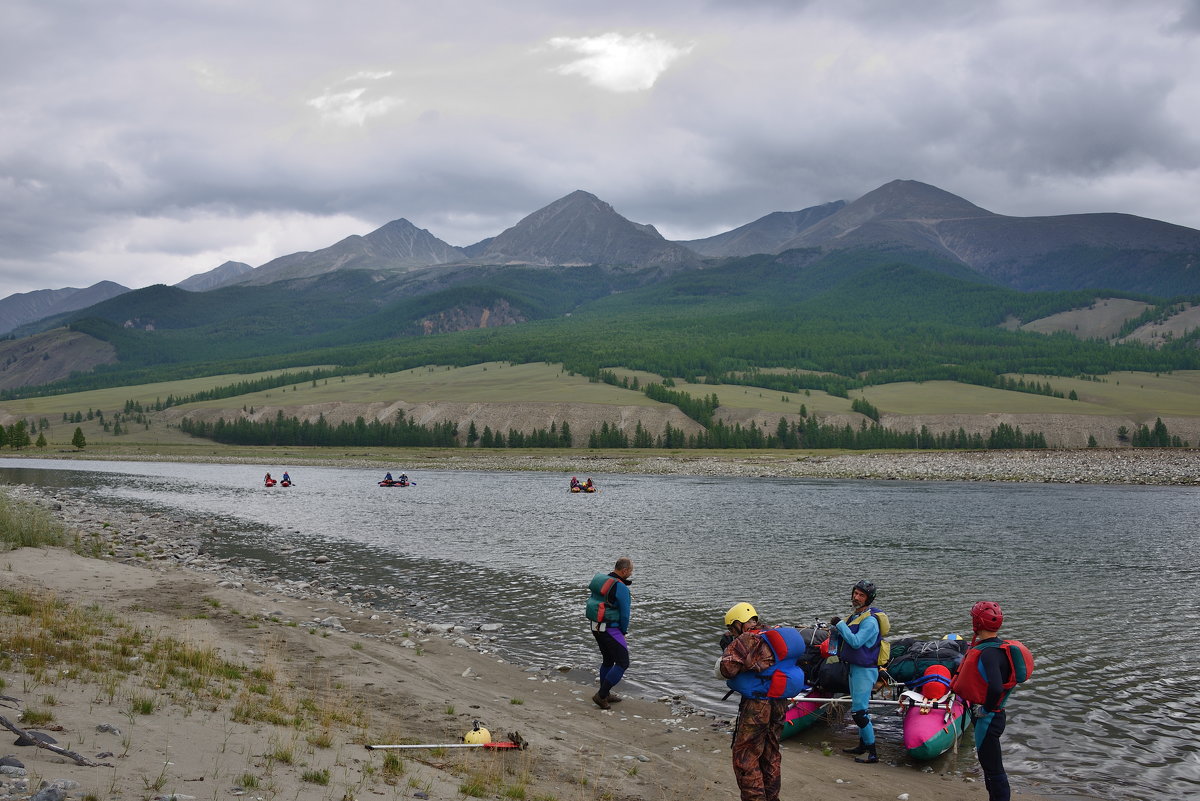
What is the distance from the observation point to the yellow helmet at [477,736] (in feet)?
43.3

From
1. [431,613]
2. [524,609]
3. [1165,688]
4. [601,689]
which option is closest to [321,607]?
[431,613]

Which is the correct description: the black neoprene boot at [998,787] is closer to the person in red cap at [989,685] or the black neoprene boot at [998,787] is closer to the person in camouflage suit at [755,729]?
the person in red cap at [989,685]

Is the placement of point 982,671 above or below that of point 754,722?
above

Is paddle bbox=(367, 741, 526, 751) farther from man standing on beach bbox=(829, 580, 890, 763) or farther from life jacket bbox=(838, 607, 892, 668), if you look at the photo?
life jacket bbox=(838, 607, 892, 668)

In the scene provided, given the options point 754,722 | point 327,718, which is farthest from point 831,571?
point 327,718

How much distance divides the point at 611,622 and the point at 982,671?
797 cm

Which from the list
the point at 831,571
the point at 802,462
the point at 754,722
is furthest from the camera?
the point at 802,462

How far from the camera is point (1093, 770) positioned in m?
14.3

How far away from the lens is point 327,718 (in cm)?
1321

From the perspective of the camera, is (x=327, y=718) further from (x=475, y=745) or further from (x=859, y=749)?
(x=859, y=749)

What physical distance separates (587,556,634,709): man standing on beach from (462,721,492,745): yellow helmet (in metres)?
4.17

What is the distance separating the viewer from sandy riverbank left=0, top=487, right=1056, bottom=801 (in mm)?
10414

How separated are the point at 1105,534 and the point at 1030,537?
4.97 metres

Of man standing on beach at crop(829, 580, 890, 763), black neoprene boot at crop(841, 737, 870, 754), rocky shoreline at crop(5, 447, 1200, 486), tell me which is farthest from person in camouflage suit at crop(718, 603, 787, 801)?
rocky shoreline at crop(5, 447, 1200, 486)
